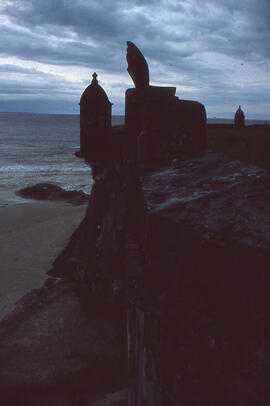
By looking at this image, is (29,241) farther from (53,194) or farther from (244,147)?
(53,194)

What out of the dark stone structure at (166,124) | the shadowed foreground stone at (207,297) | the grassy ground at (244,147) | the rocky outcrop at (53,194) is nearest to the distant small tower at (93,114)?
the dark stone structure at (166,124)

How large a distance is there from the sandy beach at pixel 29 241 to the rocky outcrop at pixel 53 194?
3.64 ft

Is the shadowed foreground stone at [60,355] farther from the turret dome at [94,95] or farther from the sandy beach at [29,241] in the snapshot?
the turret dome at [94,95]

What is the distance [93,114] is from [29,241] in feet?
27.5

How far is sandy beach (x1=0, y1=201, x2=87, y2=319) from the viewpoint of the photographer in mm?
10766

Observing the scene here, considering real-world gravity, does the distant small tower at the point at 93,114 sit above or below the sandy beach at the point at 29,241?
above

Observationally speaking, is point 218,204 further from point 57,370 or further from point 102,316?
point 102,316

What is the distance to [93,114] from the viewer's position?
9117 mm

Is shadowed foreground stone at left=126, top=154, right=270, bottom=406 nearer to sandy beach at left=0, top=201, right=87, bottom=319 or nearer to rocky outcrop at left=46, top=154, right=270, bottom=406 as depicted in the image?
rocky outcrop at left=46, top=154, right=270, bottom=406

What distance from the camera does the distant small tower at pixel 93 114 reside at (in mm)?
8844

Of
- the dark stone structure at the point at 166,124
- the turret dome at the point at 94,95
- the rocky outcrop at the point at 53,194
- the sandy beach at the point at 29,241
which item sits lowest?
the sandy beach at the point at 29,241

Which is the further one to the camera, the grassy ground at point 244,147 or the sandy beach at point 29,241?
the grassy ground at point 244,147

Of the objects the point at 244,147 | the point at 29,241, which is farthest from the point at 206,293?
the point at 244,147

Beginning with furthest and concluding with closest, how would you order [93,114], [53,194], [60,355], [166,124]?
[53,194] < [93,114] < [60,355] < [166,124]
